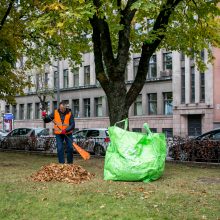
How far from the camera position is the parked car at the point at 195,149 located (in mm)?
13516

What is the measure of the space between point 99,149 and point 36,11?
654 cm

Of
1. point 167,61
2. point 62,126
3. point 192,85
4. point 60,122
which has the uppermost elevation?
Answer: point 167,61

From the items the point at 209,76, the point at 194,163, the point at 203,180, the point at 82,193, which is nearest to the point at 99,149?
the point at 194,163

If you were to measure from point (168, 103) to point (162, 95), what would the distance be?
103 cm

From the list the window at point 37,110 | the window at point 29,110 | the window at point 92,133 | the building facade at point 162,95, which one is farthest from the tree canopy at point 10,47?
the window at point 29,110

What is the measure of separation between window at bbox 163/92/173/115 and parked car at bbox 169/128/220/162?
27676 mm

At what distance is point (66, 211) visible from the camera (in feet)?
21.7

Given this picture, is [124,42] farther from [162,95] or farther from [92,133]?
A: [162,95]

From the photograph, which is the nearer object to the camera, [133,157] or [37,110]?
[133,157]

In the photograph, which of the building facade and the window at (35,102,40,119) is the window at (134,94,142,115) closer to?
the building facade


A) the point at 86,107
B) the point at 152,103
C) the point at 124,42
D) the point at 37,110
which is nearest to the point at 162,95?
the point at 152,103

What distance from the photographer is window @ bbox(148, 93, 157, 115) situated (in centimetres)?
4378

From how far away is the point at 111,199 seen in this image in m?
7.34

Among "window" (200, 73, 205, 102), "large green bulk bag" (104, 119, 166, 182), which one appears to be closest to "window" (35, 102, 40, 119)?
"window" (200, 73, 205, 102)
